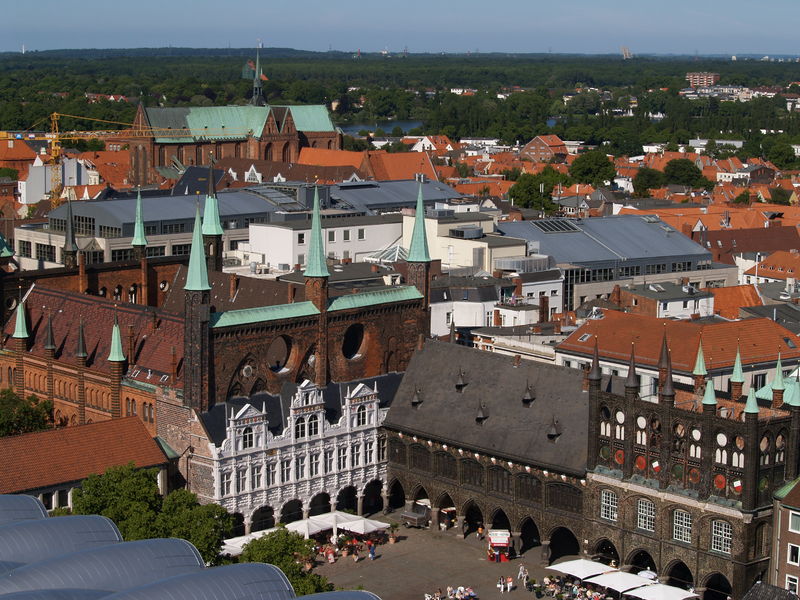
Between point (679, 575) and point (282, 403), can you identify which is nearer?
point (679, 575)

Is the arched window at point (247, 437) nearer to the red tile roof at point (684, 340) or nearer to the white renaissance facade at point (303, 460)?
the white renaissance facade at point (303, 460)

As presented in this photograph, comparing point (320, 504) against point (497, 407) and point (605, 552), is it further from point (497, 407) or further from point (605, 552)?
A: point (605, 552)

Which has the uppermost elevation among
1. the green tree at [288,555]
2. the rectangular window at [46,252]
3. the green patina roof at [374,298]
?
the green patina roof at [374,298]

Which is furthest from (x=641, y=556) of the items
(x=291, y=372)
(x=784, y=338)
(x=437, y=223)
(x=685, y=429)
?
(x=437, y=223)

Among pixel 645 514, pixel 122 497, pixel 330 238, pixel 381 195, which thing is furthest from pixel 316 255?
pixel 381 195

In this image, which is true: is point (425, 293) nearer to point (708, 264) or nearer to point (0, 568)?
point (0, 568)

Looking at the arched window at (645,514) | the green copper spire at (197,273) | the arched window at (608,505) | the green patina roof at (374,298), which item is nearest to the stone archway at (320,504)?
the green patina roof at (374,298)

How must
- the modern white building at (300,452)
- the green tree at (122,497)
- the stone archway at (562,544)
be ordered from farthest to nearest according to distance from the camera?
the modern white building at (300,452) → the stone archway at (562,544) → the green tree at (122,497)
